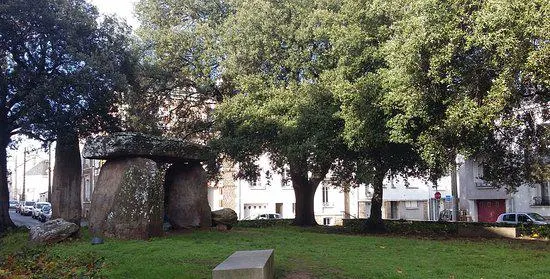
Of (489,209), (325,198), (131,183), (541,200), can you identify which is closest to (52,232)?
(131,183)

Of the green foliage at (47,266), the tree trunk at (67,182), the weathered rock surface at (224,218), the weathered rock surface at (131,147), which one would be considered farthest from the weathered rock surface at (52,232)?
the tree trunk at (67,182)

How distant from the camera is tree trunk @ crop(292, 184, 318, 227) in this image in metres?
28.3

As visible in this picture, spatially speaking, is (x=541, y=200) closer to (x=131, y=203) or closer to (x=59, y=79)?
(x=131, y=203)

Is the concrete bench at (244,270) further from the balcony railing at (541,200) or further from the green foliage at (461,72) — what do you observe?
the balcony railing at (541,200)

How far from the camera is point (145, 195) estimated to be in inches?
600

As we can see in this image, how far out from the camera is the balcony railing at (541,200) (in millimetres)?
34722

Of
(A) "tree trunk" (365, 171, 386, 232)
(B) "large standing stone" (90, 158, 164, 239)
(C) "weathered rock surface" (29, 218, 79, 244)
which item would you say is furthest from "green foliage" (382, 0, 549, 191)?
(C) "weathered rock surface" (29, 218, 79, 244)

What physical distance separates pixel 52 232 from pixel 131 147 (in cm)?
322

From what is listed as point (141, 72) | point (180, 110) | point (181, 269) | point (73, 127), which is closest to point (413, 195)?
point (180, 110)

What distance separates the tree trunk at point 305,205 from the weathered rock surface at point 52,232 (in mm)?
14846

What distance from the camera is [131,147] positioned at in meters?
15.8

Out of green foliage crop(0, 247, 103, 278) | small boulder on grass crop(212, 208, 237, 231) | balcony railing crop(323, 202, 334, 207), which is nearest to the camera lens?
green foliage crop(0, 247, 103, 278)

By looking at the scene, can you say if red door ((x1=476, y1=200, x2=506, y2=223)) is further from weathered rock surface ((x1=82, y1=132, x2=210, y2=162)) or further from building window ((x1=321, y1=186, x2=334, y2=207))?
weathered rock surface ((x1=82, y1=132, x2=210, y2=162))

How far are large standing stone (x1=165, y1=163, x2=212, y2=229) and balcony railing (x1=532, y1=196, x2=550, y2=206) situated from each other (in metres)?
25.4
